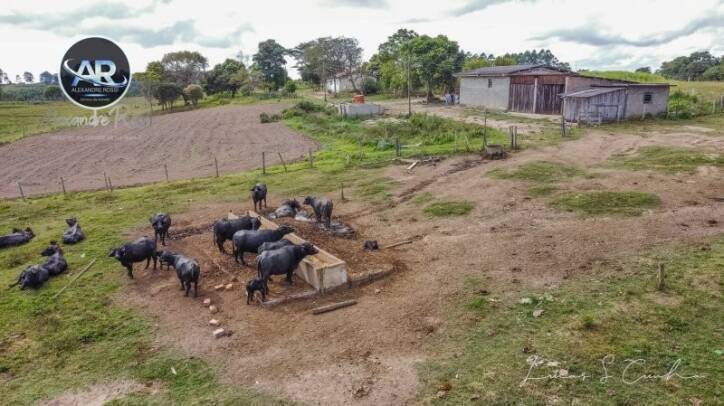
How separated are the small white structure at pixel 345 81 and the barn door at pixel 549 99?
1601 inches

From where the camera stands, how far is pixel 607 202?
15773mm

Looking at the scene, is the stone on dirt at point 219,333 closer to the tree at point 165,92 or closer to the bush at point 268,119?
the bush at point 268,119

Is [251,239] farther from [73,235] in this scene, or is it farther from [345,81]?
[345,81]

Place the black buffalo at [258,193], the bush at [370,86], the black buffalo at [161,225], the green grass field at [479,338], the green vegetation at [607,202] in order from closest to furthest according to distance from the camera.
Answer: the green grass field at [479,338] < the black buffalo at [161,225] < the green vegetation at [607,202] < the black buffalo at [258,193] < the bush at [370,86]

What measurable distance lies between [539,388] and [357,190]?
13.4 metres

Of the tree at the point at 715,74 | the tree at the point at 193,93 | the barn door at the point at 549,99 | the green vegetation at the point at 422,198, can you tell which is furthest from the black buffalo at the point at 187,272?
the tree at the point at 715,74

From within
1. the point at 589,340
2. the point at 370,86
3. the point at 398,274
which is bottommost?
the point at 398,274

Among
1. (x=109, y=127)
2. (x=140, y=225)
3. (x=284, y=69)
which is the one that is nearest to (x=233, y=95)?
(x=284, y=69)

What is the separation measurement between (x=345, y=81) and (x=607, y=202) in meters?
73.1

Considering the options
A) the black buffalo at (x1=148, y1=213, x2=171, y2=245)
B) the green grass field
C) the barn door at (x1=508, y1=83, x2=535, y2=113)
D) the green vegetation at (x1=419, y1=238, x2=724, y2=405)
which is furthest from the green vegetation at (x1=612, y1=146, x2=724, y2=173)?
the barn door at (x1=508, y1=83, x2=535, y2=113)

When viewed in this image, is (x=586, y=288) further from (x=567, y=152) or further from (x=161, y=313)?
(x=567, y=152)

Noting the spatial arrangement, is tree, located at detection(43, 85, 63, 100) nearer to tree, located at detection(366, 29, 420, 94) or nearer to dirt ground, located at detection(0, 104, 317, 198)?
dirt ground, located at detection(0, 104, 317, 198)

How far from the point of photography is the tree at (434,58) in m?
54.1

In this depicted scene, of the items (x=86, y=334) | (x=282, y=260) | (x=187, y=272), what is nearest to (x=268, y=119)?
(x=187, y=272)
